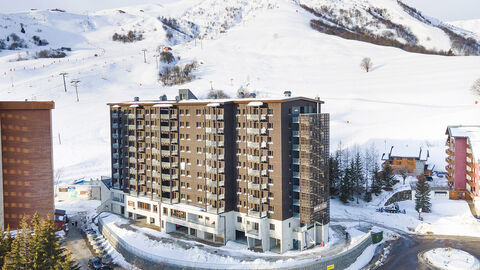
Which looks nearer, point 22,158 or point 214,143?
point 214,143

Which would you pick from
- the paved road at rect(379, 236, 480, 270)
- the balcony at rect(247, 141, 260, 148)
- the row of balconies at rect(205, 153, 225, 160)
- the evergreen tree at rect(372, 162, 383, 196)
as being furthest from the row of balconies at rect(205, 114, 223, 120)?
the evergreen tree at rect(372, 162, 383, 196)

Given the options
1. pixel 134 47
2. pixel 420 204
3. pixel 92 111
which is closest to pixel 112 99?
pixel 92 111

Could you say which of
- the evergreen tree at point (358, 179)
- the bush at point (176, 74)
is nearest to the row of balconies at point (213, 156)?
the evergreen tree at point (358, 179)

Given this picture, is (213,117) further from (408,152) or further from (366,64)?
(366,64)

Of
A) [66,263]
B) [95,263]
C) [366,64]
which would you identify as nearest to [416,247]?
[95,263]

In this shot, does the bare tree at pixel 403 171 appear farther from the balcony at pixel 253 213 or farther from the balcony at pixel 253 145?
the balcony at pixel 253 145

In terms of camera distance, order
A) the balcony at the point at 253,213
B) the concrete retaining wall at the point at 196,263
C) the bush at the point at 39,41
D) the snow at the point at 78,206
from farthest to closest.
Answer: the bush at the point at 39,41 < the snow at the point at 78,206 < the balcony at the point at 253,213 < the concrete retaining wall at the point at 196,263
